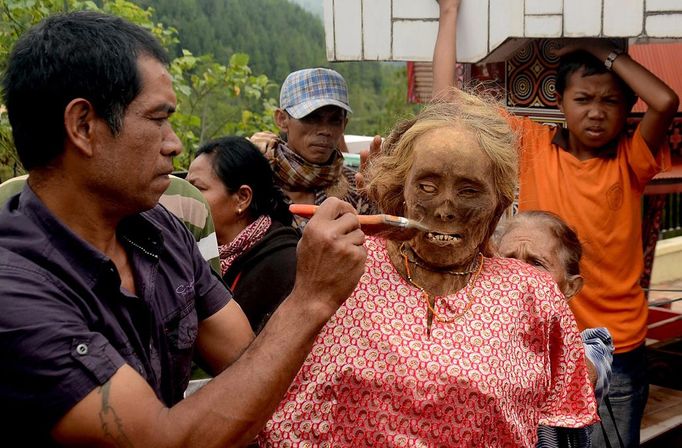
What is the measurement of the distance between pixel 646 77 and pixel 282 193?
54.6 inches

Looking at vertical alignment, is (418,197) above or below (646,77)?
below

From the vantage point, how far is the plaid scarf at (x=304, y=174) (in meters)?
3.55

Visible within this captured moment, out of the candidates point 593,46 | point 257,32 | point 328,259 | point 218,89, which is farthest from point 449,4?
point 257,32

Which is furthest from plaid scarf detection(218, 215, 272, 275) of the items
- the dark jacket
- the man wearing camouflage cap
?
the man wearing camouflage cap

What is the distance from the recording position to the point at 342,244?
161 centimetres

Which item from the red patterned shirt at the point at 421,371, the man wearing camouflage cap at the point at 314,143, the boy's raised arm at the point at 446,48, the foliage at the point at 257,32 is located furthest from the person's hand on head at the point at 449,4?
the foliage at the point at 257,32

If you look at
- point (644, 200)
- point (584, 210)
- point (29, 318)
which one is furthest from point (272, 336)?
point (644, 200)

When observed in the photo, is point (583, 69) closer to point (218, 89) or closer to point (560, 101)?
point (560, 101)

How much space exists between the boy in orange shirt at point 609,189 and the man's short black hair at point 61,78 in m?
1.61

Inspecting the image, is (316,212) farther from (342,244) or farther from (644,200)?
(644,200)

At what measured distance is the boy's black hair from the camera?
2.95 metres

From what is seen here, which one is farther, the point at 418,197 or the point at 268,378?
the point at 418,197

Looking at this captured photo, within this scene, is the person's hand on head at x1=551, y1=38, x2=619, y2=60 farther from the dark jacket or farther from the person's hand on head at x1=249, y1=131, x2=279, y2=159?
the person's hand on head at x1=249, y1=131, x2=279, y2=159

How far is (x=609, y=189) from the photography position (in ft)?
9.75
